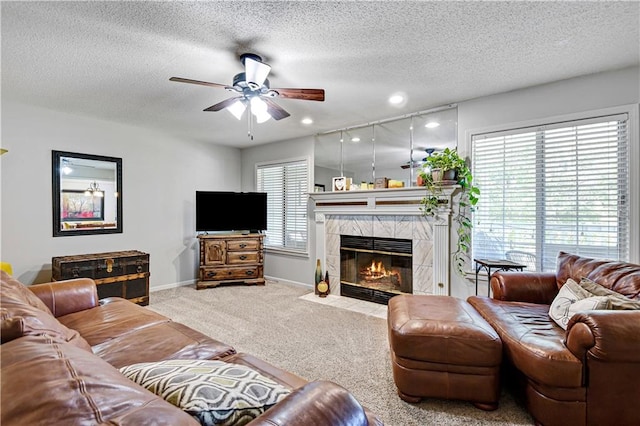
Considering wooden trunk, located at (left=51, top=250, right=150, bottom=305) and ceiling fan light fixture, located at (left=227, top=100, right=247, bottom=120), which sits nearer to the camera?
ceiling fan light fixture, located at (left=227, top=100, right=247, bottom=120)

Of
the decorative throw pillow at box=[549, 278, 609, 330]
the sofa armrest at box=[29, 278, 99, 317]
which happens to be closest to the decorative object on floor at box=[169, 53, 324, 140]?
the sofa armrest at box=[29, 278, 99, 317]

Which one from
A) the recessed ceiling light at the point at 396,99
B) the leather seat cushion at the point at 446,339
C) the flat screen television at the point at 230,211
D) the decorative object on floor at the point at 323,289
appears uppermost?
the recessed ceiling light at the point at 396,99

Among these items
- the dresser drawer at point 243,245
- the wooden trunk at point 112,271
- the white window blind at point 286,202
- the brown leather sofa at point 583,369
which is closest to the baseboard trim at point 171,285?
the wooden trunk at point 112,271

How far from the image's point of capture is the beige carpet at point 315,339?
192 centimetres

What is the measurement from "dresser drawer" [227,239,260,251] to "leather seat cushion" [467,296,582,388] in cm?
369

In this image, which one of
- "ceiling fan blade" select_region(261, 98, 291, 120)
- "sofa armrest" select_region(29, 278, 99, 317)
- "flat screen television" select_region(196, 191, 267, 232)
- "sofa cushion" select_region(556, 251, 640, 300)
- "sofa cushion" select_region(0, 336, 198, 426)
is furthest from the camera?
"flat screen television" select_region(196, 191, 267, 232)

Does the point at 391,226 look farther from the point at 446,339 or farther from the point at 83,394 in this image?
the point at 83,394

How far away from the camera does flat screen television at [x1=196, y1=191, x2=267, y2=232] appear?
5.16 m

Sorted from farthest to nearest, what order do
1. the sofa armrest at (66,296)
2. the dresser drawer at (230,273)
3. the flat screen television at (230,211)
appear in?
the flat screen television at (230,211), the dresser drawer at (230,273), the sofa armrest at (66,296)

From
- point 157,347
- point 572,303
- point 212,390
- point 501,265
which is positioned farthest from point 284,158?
point 212,390

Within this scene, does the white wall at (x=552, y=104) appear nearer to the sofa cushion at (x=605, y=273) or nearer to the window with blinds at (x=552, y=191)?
the window with blinds at (x=552, y=191)

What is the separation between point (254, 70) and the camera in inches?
93.4

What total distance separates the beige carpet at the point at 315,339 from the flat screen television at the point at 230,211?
104 cm

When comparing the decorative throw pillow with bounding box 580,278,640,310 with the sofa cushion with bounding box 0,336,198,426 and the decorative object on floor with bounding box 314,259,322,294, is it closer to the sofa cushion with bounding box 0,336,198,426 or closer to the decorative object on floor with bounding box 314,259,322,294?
the sofa cushion with bounding box 0,336,198,426
